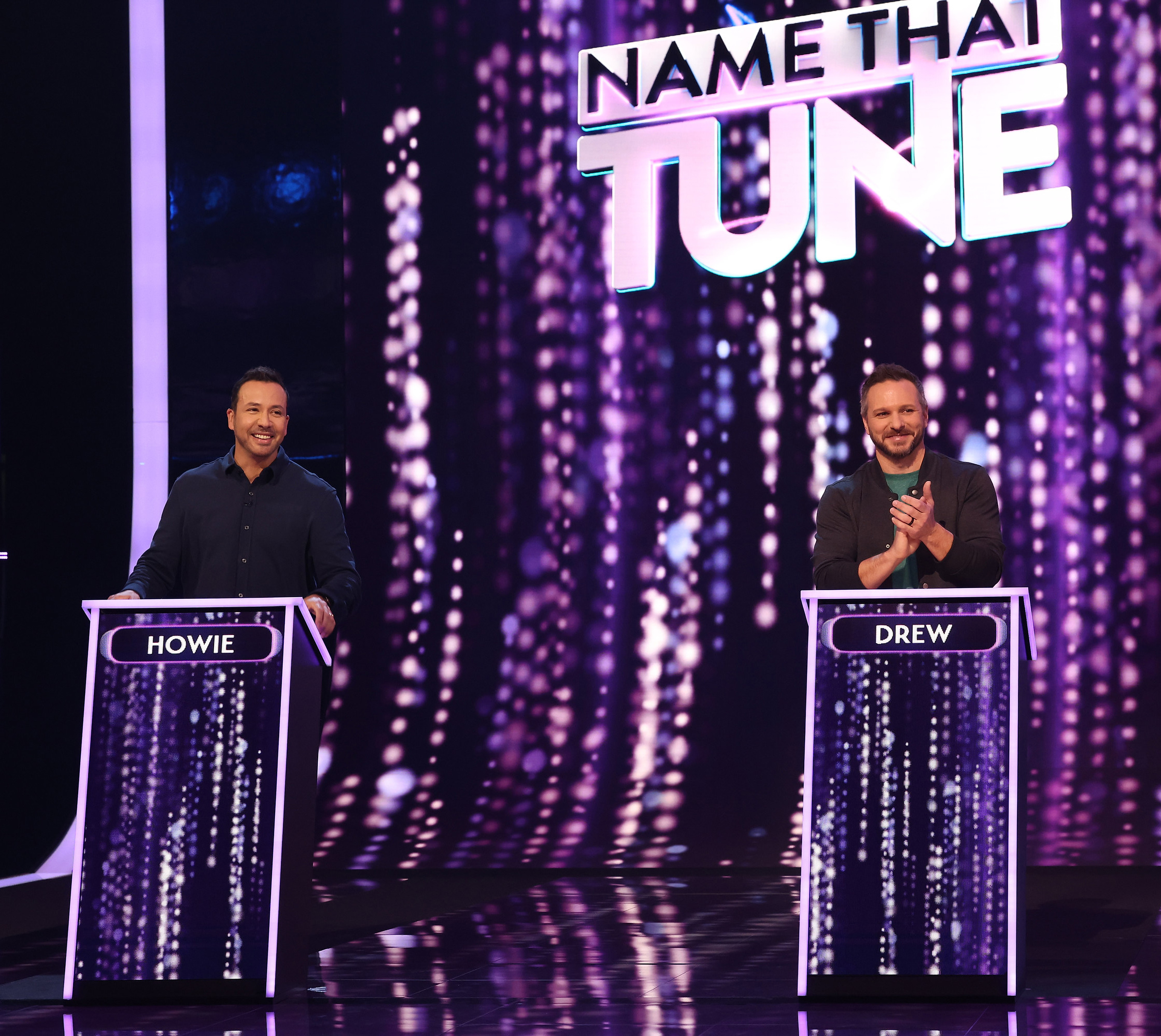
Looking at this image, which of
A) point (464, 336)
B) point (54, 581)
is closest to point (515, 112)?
point (464, 336)

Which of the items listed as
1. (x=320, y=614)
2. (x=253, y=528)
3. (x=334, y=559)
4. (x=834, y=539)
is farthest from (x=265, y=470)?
(x=834, y=539)

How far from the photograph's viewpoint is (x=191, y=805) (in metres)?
2.86

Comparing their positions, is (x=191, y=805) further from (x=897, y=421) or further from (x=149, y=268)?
(x=149, y=268)

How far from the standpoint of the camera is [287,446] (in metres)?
5.25

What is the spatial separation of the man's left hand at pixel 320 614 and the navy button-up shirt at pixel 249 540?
10cm

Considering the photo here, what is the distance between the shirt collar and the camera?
3.18 m

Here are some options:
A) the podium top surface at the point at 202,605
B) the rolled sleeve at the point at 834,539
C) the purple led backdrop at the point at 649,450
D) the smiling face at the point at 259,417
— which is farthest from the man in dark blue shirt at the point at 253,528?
the purple led backdrop at the point at 649,450

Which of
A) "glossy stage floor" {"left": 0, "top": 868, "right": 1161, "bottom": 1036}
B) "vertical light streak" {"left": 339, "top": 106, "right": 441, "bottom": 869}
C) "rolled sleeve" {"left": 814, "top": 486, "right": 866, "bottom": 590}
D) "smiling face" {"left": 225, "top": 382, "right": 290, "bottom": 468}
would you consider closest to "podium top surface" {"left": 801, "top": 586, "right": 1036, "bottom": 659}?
"rolled sleeve" {"left": 814, "top": 486, "right": 866, "bottom": 590}

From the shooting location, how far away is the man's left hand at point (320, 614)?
296cm

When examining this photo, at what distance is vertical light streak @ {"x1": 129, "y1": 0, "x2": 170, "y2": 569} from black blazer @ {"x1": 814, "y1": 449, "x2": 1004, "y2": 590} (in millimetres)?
2977

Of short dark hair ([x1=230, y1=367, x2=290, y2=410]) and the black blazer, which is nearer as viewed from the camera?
the black blazer

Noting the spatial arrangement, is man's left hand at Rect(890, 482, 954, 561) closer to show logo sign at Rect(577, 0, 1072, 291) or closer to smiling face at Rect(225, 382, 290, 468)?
smiling face at Rect(225, 382, 290, 468)

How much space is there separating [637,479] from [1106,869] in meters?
1.82

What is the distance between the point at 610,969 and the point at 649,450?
2.15 metres
